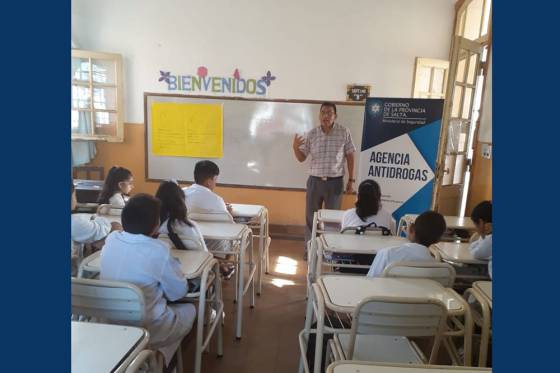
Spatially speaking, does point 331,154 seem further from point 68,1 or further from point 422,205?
point 68,1

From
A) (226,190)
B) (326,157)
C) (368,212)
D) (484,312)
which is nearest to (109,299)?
(484,312)

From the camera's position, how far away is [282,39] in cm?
435

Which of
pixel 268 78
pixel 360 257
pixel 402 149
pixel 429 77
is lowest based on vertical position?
pixel 360 257

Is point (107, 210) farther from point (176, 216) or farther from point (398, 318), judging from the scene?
point (398, 318)

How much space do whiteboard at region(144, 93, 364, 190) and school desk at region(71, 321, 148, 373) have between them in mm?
3581

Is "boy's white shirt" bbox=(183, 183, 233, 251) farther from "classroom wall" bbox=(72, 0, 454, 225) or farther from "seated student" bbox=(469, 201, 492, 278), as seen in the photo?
"classroom wall" bbox=(72, 0, 454, 225)

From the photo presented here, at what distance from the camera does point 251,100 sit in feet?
14.7

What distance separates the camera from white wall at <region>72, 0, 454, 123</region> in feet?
14.1

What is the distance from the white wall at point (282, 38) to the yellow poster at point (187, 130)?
1.08 ft

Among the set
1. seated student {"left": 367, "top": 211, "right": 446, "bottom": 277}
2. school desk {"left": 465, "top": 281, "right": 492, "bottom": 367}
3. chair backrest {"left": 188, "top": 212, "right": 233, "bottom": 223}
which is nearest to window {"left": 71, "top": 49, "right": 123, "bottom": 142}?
chair backrest {"left": 188, "top": 212, "right": 233, "bottom": 223}

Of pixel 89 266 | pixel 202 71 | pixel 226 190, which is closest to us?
pixel 89 266

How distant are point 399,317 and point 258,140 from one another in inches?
138

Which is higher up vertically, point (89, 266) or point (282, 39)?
point (282, 39)

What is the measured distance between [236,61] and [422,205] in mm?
2621
